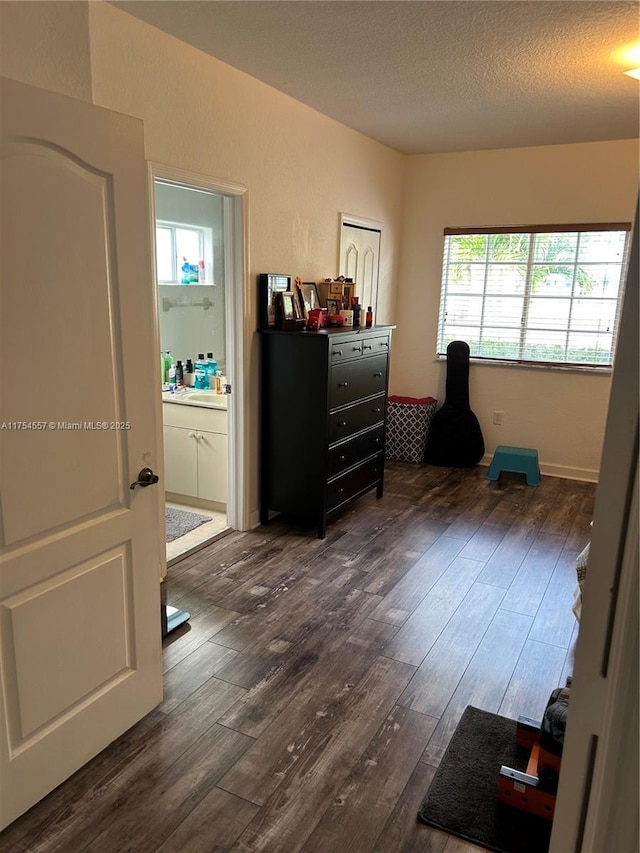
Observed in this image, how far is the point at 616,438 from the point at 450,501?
387 centimetres

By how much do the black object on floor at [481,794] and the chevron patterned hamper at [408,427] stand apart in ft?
11.2

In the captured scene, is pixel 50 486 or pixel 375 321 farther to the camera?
pixel 375 321

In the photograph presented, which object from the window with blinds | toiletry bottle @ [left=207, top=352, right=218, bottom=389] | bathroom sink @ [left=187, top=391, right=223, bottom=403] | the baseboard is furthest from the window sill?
bathroom sink @ [left=187, top=391, right=223, bottom=403]

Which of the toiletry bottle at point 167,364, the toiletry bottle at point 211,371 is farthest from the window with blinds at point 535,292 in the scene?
the toiletry bottle at point 167,364

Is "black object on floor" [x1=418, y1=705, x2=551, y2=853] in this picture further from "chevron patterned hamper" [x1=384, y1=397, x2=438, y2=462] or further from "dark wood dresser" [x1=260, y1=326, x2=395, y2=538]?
"chevron patterned hamper" [x1=384, y1=397, x2=438, y2=462]

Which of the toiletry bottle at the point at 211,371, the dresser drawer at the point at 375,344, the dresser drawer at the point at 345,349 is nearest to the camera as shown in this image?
the dresser drawer at the point at 345,349

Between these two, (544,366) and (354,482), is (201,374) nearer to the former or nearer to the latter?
(354,482)

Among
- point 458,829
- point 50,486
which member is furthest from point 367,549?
point 50,486

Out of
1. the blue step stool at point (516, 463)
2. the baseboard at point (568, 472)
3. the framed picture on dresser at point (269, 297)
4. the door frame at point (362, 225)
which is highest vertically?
the door frame at point (362, 225)

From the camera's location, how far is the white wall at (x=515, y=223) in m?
4.82

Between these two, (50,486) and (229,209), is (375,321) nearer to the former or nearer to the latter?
(229,209)

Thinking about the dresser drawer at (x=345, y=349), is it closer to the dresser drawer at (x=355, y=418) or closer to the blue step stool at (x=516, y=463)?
the dresser drawer at (x=355, y=418)

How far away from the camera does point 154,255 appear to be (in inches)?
115

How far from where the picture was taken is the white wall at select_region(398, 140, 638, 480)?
4820 millimetres
